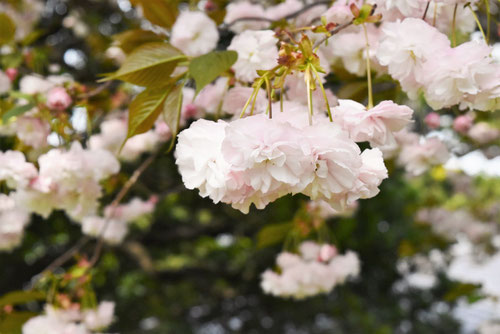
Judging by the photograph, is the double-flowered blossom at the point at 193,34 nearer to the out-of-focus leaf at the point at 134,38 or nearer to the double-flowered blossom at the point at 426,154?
the out-of-focus leaf at the point at 134,38

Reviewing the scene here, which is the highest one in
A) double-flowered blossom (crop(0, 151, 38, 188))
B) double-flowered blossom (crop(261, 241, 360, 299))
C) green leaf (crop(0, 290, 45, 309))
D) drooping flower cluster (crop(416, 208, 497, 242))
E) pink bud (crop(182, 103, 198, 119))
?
double-flowered blossom (crop(0, 151, 38, 188))

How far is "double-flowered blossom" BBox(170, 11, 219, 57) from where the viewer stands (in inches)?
32.1

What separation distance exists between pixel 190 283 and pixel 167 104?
2614 mm

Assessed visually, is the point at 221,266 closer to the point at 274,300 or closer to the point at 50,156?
the point at 274,300

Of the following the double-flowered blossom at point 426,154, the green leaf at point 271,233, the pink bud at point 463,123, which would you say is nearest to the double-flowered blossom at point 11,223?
the green leaf at point 271,233

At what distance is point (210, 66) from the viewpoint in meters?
0.64

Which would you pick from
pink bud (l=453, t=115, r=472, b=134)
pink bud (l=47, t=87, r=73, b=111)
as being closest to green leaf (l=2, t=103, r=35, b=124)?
pink bud (l=47, t=87, r=73, b=111)

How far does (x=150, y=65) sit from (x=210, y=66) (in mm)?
101

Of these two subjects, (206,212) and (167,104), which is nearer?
(167,104)

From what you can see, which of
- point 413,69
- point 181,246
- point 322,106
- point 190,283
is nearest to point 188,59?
point 322,106

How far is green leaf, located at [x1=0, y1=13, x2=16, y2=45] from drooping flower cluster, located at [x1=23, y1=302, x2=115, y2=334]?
0.67 metres

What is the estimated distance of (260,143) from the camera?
0.38 metres

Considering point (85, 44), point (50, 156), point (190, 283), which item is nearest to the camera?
point (50, 156)

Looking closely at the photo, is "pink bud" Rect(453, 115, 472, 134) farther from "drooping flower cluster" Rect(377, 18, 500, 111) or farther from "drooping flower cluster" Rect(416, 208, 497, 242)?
"drooping flower cluster" Rect(416, 208, 497, 242)
